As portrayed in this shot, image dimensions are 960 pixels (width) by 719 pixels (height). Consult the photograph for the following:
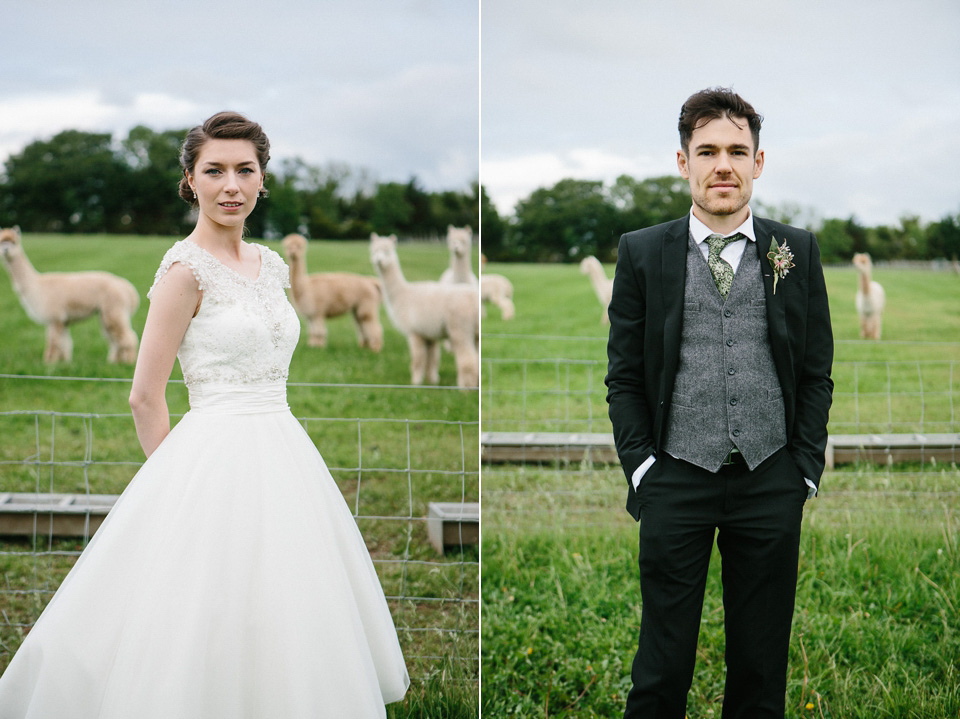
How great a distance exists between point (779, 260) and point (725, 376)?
1.15ft

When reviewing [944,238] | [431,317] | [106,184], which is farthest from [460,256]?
[106,184]

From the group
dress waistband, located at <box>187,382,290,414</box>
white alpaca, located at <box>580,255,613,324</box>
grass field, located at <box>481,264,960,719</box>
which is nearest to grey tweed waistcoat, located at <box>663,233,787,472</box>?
dress waistband, located at <box>187,382,290,414</box>

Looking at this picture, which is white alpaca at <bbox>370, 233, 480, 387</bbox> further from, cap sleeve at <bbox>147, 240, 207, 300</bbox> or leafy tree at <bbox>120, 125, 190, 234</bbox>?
cap sleeve at <bbox>147, 240, 207, 300</bbox>

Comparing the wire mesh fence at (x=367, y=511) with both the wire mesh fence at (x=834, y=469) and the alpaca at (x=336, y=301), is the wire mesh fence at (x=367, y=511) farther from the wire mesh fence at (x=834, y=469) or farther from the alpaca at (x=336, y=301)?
the alpaca at (x=336, y=301)

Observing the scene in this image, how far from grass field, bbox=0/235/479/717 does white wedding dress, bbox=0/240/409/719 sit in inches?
22.8

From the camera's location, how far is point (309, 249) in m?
12.9

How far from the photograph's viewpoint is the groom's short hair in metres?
2.15

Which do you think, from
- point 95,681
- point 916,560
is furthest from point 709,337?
point 916,560

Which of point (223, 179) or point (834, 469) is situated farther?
point (834, 469)

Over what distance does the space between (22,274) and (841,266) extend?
950 centimetres

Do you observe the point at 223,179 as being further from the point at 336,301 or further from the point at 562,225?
the point at 562,225

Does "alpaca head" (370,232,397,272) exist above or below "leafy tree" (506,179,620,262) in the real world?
below

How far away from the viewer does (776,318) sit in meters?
2.11

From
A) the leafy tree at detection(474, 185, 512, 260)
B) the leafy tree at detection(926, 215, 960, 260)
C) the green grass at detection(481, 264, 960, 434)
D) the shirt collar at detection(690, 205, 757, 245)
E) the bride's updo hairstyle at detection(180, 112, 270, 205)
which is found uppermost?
the leafy tree at detection(474, 185, 512, 260)
